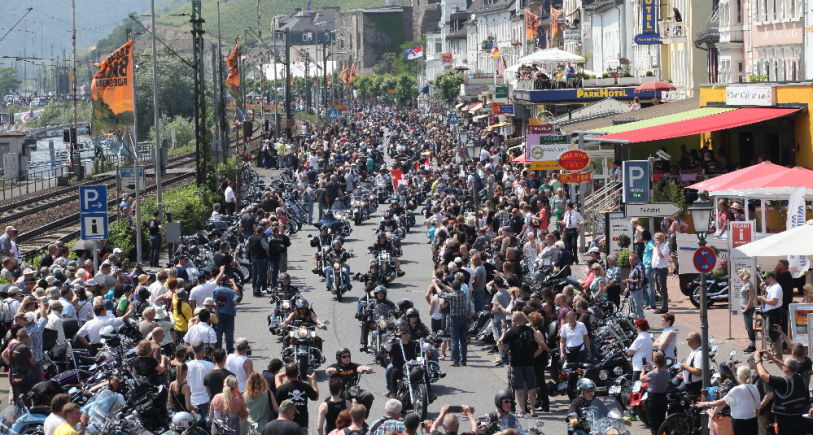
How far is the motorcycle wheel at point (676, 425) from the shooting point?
1489 centimetres

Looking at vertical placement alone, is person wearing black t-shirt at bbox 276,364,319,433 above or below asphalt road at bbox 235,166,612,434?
above

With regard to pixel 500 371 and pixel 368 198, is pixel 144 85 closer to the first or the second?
pixel 368 198

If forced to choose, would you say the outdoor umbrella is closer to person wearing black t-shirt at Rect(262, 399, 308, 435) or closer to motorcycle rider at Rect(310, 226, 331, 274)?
motorcycle rider at Rect(310, 226, 331, 274)

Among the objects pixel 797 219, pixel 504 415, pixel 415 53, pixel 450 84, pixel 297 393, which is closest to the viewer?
pixel 504 415

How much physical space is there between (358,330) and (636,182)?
6.99 metres

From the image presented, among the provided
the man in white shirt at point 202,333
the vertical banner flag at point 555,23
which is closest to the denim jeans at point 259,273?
the man in white shirt at point 202,333

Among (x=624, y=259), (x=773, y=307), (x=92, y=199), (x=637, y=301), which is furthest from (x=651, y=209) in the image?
(x=92, y=199)

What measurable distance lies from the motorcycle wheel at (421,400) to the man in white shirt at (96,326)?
4.55 meters

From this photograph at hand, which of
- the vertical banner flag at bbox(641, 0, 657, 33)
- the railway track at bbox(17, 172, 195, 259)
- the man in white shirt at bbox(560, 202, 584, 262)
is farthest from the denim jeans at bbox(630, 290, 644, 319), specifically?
the vertical banner flag at bbox(641, 0, 657, 33)

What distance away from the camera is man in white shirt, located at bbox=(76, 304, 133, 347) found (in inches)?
725

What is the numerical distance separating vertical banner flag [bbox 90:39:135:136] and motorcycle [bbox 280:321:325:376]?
12.6 meters

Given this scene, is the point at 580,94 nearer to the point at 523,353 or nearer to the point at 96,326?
the point at 96,326

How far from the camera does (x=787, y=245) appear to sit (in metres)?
18.0

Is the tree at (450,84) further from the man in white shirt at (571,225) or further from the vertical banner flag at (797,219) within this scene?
the vertical banner flag at (797,219)
